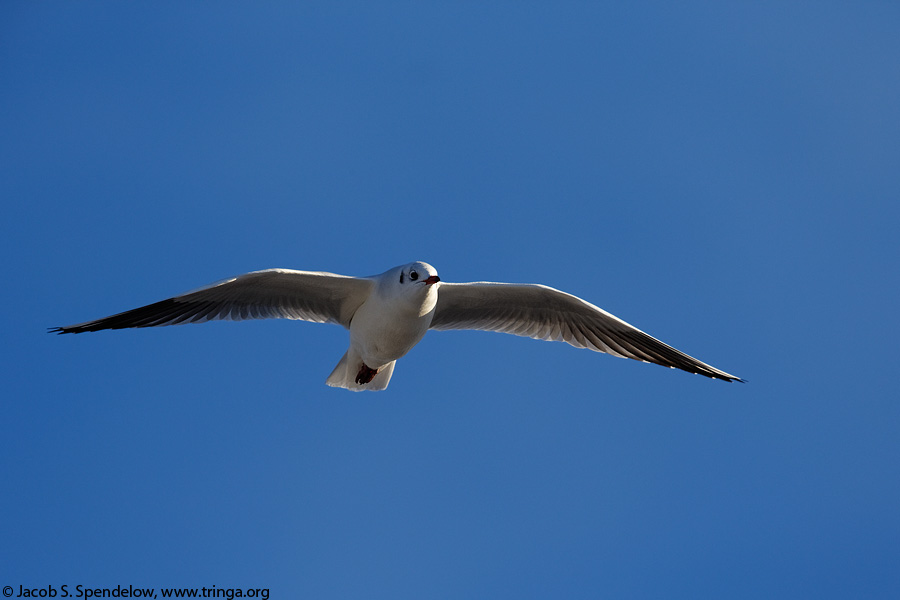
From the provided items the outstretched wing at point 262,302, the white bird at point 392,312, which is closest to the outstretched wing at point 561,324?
the white bird at point 392,312

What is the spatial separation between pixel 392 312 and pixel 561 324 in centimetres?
244

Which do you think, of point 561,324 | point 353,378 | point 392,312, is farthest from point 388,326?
point 561,324

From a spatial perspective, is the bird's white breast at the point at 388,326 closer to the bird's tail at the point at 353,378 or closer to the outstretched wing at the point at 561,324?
the bird's tail at the point at 353,378

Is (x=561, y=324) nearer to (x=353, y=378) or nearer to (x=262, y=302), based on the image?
(x=353, y=378)

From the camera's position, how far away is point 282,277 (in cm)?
879

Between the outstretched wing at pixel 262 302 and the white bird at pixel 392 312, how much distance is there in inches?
0.4

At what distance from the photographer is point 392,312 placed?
8430 millimetres

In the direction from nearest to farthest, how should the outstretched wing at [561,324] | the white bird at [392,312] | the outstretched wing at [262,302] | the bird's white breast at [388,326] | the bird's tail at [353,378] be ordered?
the bird's white breast at [388,326], the white bird at [392,312], the outstretched wing at [262,302], the outstretched wing at [561,324], the bird's tail at [353,378]

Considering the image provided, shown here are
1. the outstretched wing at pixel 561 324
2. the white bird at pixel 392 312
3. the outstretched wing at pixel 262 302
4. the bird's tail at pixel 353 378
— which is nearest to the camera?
the white bird at pixel 392 312

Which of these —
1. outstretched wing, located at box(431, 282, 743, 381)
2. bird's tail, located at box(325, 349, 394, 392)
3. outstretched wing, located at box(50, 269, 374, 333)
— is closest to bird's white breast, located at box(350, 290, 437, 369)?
outstretched wing, located at box(50, 269, 374, 333)

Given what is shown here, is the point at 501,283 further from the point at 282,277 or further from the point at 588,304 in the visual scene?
the point at 282,277

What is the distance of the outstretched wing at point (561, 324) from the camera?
31.6 feet

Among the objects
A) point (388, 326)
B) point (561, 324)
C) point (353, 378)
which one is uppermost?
point (561, 324)

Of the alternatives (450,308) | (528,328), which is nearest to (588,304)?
(528,328)
